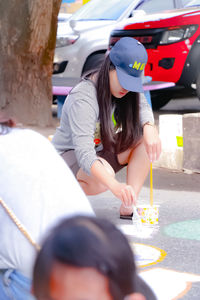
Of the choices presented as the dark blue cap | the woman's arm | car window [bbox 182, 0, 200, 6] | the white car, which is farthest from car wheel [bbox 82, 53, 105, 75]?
the woman's arm

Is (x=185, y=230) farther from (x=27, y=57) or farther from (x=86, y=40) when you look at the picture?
(x=86, y=40)

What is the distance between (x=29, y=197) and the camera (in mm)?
1978

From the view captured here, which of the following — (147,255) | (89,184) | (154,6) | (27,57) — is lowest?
(154,6)

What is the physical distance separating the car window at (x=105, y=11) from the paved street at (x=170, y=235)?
Answer: 4572 millimetres

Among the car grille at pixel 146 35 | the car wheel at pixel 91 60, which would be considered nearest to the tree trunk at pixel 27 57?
the car grille at pixel 146 35

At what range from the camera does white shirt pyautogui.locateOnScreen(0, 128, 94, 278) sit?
1.98 meters

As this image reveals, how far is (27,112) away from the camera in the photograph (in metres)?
8.91

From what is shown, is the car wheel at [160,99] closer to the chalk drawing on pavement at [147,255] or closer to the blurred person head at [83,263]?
the chalk drawing on pavement at [147,255]

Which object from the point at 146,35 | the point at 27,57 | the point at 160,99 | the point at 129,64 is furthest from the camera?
the point at 160,99

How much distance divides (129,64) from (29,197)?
2.06m

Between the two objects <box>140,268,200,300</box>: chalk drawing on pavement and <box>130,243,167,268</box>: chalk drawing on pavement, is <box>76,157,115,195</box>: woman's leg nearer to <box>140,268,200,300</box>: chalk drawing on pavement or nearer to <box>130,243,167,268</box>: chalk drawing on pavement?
<box>130,243,167,268</box>: chalk drawing on pavement

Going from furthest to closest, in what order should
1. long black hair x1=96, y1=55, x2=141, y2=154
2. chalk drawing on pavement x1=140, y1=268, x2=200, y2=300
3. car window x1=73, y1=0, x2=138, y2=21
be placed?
1. car window x1=73, y1=0, x2=138, y2=21
2. long black hair x1=96, y1=55, x2=141, y2=154
3. chalk drawing on pavement x1=140, y1=268, x2=200, y2=300

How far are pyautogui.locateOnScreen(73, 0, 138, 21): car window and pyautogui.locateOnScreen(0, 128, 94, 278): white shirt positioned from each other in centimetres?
881

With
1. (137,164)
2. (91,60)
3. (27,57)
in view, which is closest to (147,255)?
(137,164)
